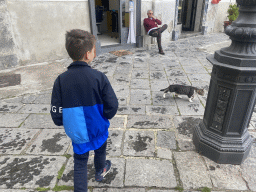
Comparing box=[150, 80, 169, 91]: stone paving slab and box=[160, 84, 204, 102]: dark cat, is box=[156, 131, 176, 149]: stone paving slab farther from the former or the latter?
box=[150, 80, 169, 91]: stone paving slab

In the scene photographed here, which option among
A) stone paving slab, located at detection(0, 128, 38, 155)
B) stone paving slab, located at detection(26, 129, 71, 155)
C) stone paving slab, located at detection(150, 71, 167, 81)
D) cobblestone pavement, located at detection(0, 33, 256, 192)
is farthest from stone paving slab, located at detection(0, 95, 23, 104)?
stone paving slab, located at detection(150, 71, 167, 81)

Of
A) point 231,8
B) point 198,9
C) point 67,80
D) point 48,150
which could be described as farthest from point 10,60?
point 231,8

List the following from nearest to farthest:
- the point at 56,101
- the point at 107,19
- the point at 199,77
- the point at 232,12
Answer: the point at 56,101 < the point at 199,77 < the point at 107,19 < the point at 232,12

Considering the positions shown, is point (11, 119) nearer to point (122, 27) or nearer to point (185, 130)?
point (185, 130)

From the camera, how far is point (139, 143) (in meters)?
2.79

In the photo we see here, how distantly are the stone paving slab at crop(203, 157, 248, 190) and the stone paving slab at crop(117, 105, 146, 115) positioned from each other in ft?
4.78

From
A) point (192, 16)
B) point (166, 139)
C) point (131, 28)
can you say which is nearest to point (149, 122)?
point (166, 139)

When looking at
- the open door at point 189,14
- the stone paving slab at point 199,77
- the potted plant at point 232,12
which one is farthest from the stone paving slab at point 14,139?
the potted plant at point 232,12

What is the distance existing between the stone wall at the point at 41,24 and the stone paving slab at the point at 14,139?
3.49 meters

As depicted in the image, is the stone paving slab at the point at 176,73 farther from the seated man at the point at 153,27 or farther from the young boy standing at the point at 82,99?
the young boy standing at the point at 82,99

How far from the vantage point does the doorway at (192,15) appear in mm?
10703

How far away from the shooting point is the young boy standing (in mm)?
1569

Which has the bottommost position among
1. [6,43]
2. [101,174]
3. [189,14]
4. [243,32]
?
[101,174]

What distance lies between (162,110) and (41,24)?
15.2 feet
